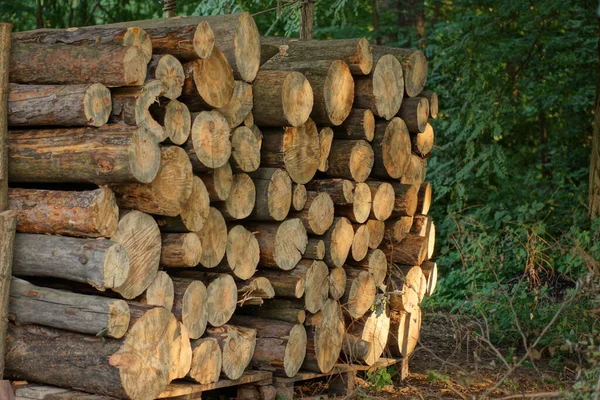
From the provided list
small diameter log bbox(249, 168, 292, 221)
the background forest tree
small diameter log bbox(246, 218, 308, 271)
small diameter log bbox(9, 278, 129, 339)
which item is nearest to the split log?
small diameter log bbox(246, 218, 308, 271)

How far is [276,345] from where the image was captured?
607cm

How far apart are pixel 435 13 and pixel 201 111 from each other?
9.89 metres

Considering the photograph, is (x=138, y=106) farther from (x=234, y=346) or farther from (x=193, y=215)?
(x=234, y=346)

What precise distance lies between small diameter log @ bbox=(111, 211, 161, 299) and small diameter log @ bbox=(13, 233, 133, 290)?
0.18 ft

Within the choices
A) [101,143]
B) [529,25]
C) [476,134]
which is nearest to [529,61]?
[529,25]

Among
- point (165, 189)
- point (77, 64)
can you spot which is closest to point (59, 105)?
point (77, 64)

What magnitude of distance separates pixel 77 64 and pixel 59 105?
10.2 inches

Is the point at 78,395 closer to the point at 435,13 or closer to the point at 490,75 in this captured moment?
the point at 490,75

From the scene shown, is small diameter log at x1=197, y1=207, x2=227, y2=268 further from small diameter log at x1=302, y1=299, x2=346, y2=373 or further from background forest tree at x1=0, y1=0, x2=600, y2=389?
background forest tree at x1=0, y1=0, x2=600, y2=389

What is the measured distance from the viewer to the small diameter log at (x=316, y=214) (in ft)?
20.6

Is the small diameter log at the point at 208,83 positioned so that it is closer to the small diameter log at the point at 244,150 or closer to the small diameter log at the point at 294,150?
the small diameter log at the point at 244,150

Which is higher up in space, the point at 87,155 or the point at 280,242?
the point at 87,155

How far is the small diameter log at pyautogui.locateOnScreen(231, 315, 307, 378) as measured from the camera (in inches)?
239

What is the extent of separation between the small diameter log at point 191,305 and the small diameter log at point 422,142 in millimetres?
2682
